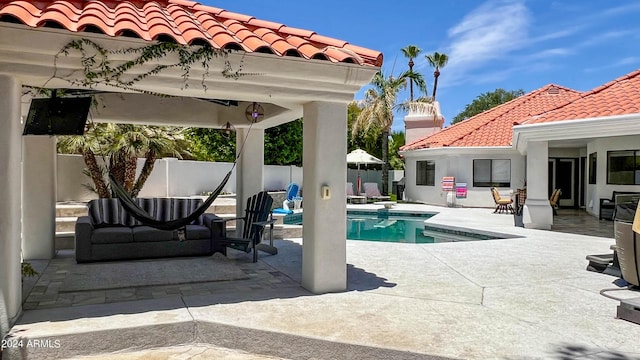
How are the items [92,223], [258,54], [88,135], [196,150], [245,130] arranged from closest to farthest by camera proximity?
[258,54]
[92,223]
[245,130]
[88,135]
[196,150]

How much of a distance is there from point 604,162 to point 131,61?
16.7 m

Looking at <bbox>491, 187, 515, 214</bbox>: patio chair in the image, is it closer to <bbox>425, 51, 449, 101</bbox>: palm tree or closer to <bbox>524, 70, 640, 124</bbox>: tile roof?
<bbox>524, 70, 640, 124</bbox>: tile roof

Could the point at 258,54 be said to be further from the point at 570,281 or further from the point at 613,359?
the point at 570,281

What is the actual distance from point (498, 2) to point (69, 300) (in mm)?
17101

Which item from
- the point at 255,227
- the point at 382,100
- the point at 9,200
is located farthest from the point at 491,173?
the point at 9,200

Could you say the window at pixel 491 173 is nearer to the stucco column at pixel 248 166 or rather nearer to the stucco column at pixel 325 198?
the stucco column at pixel 248 166

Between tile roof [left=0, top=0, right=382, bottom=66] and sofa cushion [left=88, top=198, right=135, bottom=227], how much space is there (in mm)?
4455

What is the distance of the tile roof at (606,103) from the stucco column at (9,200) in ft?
40.4

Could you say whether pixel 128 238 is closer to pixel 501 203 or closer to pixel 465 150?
pixel 501 203

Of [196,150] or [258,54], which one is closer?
[258,54]

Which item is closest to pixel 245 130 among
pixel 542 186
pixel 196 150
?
pixel 542 186

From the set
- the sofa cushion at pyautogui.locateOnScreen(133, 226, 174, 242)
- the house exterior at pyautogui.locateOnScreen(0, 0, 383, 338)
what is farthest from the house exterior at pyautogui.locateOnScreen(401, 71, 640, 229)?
the sofa cushion at pyautogui.locateOnScreen(133, 226, 174, 242)

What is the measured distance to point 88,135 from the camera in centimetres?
1299

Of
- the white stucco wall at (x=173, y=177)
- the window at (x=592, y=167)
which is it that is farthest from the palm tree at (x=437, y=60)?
the window at (x=592, y=167)
